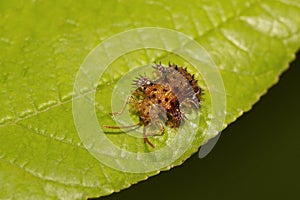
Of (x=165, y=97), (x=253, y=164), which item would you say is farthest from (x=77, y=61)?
(x=253, y=164)

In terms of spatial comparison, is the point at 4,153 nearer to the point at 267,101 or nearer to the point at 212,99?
the point at 212,99

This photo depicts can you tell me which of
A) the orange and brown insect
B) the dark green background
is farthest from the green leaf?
the dark green background

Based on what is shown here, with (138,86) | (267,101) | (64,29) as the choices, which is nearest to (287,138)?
(267,101)

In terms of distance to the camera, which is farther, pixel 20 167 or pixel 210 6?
pixel 210 6

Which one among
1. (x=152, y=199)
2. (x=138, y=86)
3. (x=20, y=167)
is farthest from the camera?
(x=152, y=199)

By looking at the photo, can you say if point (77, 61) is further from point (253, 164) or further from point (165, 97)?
point (253, 164)

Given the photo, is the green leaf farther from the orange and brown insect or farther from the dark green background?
the dark green background
